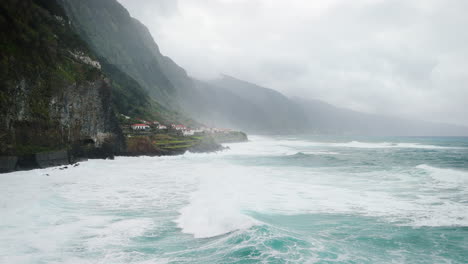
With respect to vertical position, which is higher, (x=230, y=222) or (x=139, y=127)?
(x=139, y=127)

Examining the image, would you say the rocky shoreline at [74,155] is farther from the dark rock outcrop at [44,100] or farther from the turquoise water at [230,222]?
the turquoise water at [230,222]

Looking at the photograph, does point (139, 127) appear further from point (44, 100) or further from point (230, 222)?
point (230, 222)

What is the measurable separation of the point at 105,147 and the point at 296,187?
3407cm

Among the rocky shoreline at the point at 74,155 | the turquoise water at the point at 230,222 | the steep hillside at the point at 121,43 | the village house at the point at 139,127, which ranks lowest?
the turquoise water at the point at 230,222

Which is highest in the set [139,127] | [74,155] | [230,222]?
[139,127]

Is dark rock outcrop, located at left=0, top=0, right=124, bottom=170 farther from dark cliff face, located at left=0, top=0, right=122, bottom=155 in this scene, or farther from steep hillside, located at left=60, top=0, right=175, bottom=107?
steep hillside, located at left=60, top=0, right=175, bottom=107

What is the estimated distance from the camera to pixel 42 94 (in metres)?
34.5

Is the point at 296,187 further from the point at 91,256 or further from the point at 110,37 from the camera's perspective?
the point at 110,37

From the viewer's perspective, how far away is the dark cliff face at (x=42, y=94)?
100ft

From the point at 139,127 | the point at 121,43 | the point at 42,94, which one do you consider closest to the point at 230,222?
the point at 42,94

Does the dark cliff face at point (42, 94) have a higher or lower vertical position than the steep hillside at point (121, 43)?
lower

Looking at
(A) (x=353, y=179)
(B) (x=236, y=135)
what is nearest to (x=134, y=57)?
(B) (x=236, y=135)

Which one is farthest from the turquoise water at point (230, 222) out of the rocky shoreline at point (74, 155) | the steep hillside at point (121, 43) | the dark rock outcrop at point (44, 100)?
the steep hillside at point (121, 43)

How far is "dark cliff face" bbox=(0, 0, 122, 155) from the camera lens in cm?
3050
